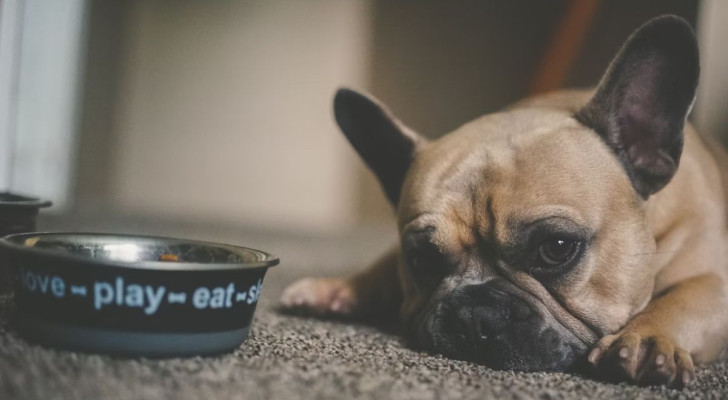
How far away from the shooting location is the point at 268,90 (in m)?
3.16

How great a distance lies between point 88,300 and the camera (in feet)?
2.41

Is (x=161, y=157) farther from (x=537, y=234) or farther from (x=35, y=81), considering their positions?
(x=537, y=234)

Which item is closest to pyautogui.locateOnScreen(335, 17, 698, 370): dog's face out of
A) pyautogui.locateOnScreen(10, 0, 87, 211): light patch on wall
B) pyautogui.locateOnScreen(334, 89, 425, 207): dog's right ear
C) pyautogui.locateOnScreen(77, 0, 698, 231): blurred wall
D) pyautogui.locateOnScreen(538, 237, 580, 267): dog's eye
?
pyautogui.locateOnScreen(538, 237, 580, 267): dog's eye

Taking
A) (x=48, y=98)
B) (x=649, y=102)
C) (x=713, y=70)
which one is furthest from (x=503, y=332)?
(x=48, y=98)

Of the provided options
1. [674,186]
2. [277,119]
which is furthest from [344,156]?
[674,186]

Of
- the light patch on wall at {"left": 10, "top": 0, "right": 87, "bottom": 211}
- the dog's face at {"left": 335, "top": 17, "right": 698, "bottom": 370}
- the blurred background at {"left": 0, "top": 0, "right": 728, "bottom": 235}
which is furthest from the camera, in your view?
the blurred background at {"left": 0, "top": 0, "right": 728, "bottom": 235}

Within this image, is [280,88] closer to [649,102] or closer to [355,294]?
[355,294]

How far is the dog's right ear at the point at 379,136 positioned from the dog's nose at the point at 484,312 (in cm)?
35

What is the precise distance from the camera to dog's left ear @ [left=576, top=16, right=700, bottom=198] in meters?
1.03

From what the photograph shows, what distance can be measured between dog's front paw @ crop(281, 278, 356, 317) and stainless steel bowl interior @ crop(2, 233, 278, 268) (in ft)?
1.02

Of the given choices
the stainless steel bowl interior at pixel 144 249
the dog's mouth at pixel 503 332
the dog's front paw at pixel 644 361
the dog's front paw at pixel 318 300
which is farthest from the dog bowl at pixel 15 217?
the dog's front paw at pixel 644 361

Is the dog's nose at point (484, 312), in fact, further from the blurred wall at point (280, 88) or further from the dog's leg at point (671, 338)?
the blurred wall at point (280, 88)

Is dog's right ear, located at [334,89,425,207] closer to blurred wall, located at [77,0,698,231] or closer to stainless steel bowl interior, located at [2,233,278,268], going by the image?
stainless steel bowl interior, located at [2,233,278,268]

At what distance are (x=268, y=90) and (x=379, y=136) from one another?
1958mm
